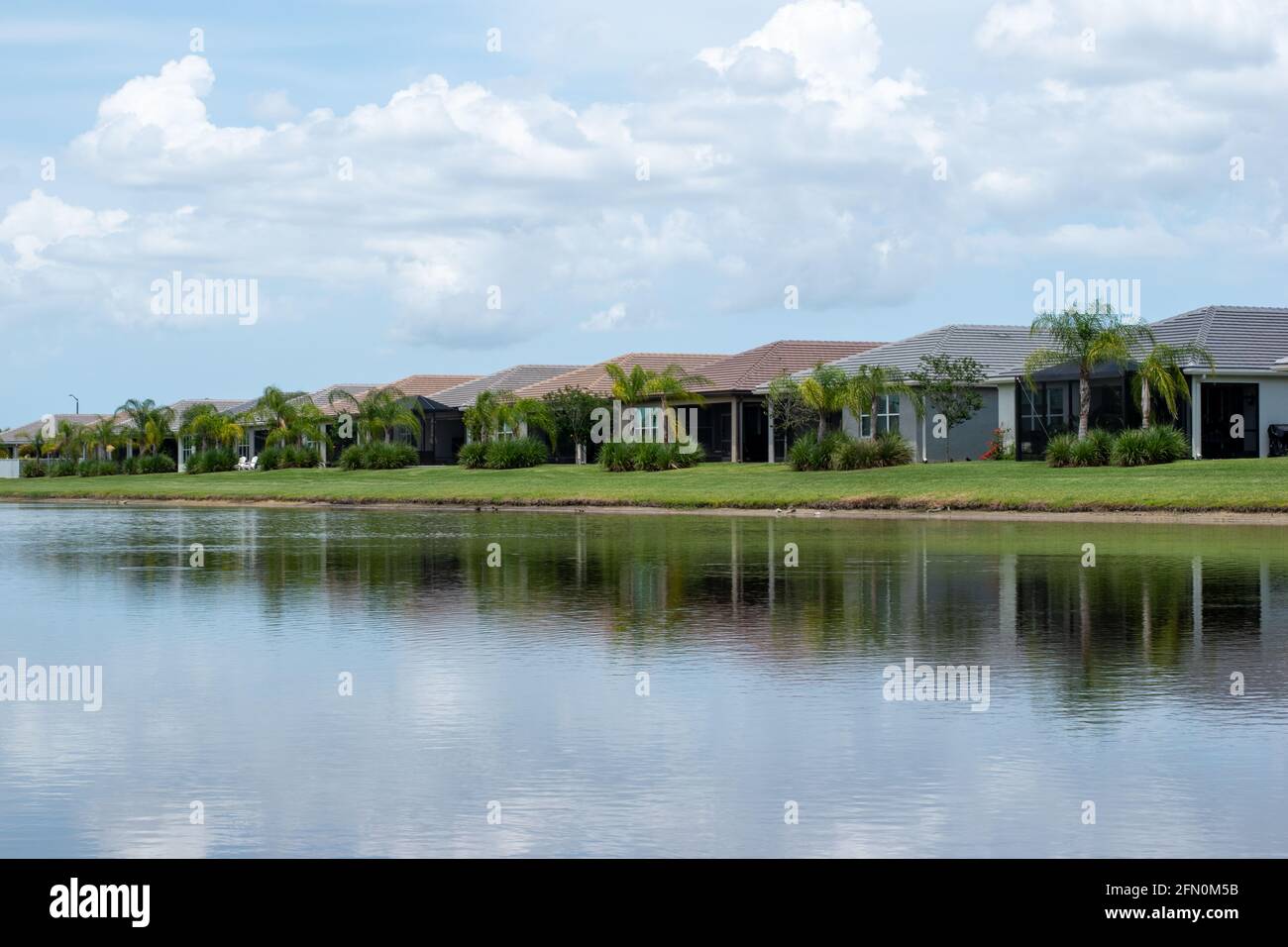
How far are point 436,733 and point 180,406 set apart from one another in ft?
360

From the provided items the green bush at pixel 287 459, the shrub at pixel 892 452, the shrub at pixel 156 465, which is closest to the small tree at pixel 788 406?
the shrub at pixel 892 452

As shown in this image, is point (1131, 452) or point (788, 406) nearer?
point (1131, 452)

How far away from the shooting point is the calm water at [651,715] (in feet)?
26.0

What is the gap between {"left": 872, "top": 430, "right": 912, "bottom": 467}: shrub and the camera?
51.7 m

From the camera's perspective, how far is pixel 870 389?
181 ft

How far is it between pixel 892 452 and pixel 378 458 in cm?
2911

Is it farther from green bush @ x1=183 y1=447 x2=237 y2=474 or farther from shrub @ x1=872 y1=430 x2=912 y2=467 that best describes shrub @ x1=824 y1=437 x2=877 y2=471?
green bush @ x1=183 y1=447 x2=237 y2=474

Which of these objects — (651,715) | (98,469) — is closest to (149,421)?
(98,469)

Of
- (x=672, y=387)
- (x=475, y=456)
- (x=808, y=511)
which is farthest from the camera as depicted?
(x=475, y=456)

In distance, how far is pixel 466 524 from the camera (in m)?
38.6

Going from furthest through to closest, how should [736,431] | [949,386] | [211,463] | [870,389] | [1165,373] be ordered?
[211,463], [736,431], [949,386], [870,389], [1165,373]

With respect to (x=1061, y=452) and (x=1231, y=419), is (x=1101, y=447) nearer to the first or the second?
(x=1061, y=452)

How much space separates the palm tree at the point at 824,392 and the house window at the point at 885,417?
3205 millimetres
